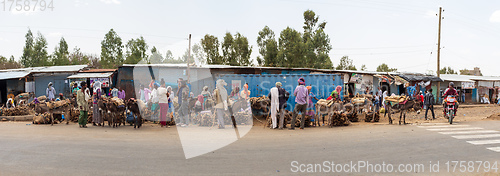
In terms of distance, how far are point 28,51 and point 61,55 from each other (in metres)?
Result: 3.68

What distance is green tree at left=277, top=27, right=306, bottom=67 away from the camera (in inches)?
1371

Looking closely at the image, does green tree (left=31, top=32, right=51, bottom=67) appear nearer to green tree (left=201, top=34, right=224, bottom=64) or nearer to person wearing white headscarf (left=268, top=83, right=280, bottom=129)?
green tree (left=201, top=34, right=224, bottom=64)

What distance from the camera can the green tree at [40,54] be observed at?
38.8 meters

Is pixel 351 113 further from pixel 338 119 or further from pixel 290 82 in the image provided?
pixel 290 82

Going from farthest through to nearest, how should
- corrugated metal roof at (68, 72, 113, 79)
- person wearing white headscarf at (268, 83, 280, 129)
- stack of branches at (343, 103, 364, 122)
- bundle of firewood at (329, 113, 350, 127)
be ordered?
corrugated metal roof at (68, 72, 113, 79) < stack of branches at (343, 103, 364, 122) < bundle of firewood at (329, 113, 350, 127) < person wearing white headscarf at (268, 83, 280, 129)

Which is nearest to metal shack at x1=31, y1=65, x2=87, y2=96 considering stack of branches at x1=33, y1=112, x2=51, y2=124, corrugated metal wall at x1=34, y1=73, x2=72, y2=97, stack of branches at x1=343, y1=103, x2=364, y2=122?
corrugated metal wall at x1=34, y1=73, x2=72, y2=97

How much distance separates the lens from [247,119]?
12.9 metres

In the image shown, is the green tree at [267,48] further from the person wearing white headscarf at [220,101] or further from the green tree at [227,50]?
the person wearing white headscarf at [220,101]

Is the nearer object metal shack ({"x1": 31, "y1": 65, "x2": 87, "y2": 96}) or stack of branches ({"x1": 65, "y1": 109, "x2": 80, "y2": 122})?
stack of branches ({"x1": 65, "y1": 109, "x2": 80, "y2": 122})

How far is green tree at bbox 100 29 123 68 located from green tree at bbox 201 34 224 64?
10760mm

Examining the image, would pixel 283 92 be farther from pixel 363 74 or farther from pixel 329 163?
pixel 363 74

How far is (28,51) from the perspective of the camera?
127 feet

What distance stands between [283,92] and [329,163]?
5.58m

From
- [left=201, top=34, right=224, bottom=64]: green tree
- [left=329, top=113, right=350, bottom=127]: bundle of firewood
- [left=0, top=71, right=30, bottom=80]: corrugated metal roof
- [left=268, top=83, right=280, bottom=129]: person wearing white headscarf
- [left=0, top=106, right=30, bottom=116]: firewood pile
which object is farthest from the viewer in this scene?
[left=201, top=34, right=224, bottom=64]: green tree
